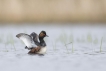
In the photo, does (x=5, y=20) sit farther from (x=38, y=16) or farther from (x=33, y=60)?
(x=33, y=60)

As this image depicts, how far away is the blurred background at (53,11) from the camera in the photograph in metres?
23.7

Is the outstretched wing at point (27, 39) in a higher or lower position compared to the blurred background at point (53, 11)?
lower

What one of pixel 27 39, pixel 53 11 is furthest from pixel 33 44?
pixel 53 11

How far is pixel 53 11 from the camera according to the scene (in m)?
24.2

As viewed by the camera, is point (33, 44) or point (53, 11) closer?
point (33, 44)

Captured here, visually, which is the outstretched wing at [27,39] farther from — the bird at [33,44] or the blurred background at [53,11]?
the blurred background at [53,11]

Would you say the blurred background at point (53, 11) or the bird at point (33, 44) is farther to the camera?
the blurred background at point (53, 11)

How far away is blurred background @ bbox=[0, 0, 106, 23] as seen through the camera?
933 inches

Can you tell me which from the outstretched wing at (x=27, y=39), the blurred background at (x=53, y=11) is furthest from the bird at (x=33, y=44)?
the blurred background at (x=53, y=11)

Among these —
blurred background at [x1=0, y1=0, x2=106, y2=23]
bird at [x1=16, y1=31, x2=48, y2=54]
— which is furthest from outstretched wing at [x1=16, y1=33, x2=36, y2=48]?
blurred background at [x1=0, y1=0, x2=106, y2=23]

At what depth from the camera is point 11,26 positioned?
25219mm

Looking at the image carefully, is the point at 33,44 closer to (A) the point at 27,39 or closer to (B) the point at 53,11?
(A) the point at 27,39

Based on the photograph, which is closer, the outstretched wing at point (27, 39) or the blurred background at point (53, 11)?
the outstretched wing at point (27, 39)

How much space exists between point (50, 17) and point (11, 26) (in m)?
2.62
